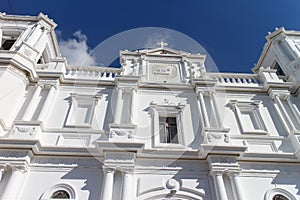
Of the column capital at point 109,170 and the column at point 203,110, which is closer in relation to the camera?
the column capital at point 109,170

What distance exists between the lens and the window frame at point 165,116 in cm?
1042

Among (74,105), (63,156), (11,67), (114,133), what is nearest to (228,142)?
(114,133)

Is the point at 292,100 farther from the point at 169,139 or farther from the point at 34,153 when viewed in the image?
the point at 34,153

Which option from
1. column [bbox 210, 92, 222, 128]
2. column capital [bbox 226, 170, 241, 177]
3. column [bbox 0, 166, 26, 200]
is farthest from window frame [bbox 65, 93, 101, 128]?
column capital [bbox 226, 170, 241, 177]

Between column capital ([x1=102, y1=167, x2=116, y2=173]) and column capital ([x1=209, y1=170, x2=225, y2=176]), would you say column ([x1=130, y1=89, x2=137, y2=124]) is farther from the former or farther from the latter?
column capital ([x1=209, y1=170, x2=225, y2=176])

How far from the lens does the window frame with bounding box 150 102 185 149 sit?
1042 centimetres

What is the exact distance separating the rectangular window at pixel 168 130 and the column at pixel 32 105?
5907 millimetres

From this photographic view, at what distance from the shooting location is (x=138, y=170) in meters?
9.20

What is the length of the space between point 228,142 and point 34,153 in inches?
Answer: 300

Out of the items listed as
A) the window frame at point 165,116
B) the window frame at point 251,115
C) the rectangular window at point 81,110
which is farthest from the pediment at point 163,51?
the rectangular window at point 81,110

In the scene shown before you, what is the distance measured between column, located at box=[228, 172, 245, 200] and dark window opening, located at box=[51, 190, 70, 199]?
230 inches

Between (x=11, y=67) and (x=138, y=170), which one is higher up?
(x=11, y=67)

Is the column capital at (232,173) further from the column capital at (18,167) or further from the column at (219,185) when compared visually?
the column capital at (18,167)

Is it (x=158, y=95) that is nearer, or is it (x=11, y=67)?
(x=11, y=67)
